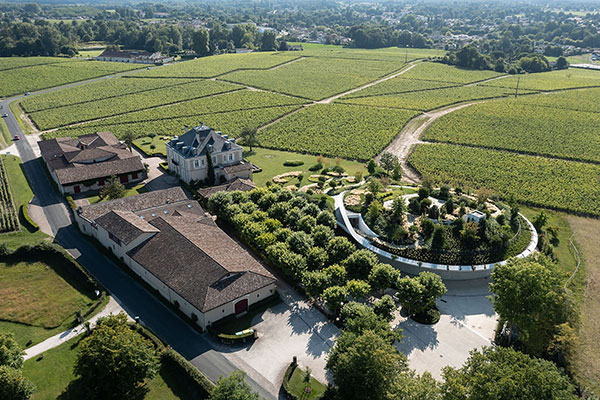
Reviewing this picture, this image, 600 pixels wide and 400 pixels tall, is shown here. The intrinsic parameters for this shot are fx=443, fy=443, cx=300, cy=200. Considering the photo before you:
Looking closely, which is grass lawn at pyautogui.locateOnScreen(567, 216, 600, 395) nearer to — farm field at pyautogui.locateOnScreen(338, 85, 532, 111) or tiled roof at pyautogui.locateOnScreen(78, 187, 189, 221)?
tiled roof at pyautogui.locateOnScreen(78, 187, 189, 221)

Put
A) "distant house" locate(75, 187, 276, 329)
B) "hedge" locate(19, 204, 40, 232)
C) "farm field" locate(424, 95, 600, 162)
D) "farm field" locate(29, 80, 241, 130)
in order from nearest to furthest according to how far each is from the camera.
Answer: "distant house" locate(75, 187, 276, 329)
"hedge" locate(19, 204, 40, 232)
"farm field" locate(424, 95, 600, 162)
"farm field" locate(29, 80, 241, 130)

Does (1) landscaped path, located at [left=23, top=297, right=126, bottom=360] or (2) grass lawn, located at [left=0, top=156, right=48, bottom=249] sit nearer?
(1) landscaped path, located at [left=23, top=297, right=126, bottom=360]

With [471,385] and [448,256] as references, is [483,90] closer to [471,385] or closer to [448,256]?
[448,256]

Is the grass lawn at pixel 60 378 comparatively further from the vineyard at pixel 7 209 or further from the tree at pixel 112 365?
the vineyard at pixel 7 209

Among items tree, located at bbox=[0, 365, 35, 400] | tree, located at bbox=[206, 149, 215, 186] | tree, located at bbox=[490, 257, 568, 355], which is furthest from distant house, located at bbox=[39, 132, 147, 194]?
tree, located at bbox=[490, 257, 568, 355]

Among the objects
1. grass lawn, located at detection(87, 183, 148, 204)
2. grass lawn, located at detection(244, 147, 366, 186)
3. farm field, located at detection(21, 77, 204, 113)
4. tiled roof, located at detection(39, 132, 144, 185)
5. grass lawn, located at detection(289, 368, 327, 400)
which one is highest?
tiled roof, located at detection(39, 132, 144, 185)

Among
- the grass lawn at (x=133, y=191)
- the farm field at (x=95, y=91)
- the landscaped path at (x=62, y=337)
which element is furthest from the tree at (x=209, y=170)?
the farm field at (x=95, y=91)
